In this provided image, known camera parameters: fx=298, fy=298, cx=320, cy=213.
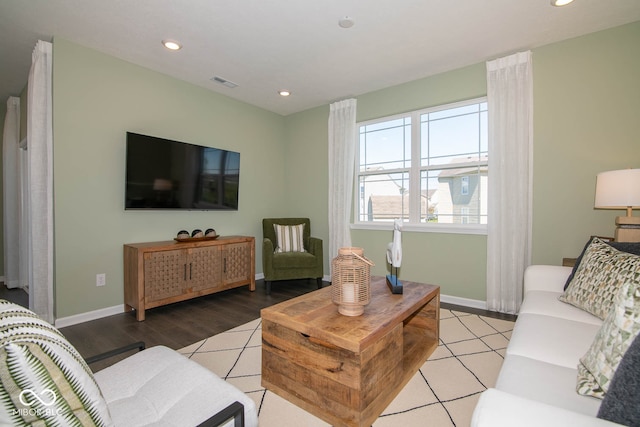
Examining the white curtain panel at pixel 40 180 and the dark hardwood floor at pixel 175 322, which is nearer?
the dark hardwood floor at pixel 175 322

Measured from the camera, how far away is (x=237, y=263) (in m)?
3.72

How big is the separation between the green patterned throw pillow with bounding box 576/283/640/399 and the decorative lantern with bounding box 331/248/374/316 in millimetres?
880

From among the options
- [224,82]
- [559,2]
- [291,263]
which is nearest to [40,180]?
[224,82]

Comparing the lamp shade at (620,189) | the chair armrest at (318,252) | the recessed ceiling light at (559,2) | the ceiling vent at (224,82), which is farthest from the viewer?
the chair armrest at (318,252)

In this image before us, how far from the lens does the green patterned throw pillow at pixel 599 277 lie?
154 cm

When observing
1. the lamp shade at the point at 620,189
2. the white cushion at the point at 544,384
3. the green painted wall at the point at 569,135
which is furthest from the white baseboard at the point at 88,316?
the lamp shade at the point at 620,189

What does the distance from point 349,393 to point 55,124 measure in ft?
10.8

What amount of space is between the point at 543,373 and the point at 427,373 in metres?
0.91

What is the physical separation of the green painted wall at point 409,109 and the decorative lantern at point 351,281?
2255 millimetres

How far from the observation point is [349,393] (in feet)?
4.57

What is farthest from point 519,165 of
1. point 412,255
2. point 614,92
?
point 412,255

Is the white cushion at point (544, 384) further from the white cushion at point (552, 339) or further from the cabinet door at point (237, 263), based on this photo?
the cabinet door at point (237, 263)

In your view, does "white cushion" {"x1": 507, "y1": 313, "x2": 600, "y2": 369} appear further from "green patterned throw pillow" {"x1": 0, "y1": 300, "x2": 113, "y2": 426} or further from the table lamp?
"green patterned throw pillow" {"x1": 0, "y1": 300, "x2": 113, "y2": 426}

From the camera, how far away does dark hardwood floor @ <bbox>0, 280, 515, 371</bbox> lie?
7.85ft
